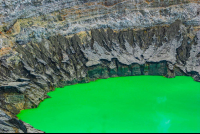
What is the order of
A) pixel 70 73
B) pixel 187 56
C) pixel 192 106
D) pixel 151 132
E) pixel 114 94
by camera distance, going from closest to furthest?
1. pixel 151 132
2. pixel 192 106
3. pixel 114 94
4. pixel 70 73
5. pixel 187 56

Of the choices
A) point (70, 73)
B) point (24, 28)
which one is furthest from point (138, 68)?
point (24, 28)

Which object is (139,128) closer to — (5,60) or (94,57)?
(94,57)

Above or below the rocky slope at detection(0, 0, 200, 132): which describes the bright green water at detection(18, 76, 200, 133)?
below

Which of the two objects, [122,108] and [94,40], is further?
[94,40]

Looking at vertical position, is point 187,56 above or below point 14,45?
below

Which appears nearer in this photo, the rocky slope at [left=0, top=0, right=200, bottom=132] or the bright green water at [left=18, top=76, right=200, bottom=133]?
the bright green water at [left=18, top=76, right=200, bottom=133]
